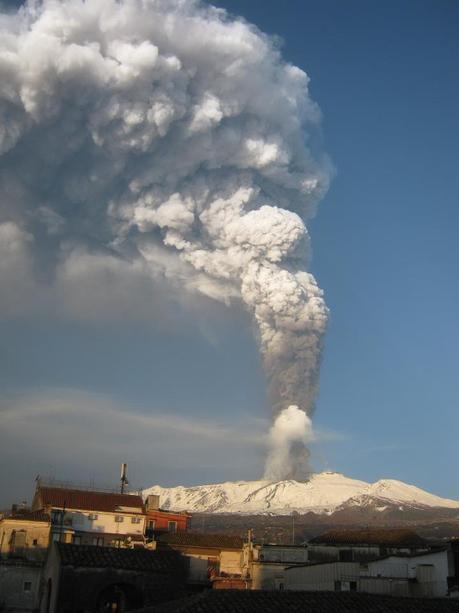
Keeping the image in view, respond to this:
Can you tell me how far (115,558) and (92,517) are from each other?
24.7 meters

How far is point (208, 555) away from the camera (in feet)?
172

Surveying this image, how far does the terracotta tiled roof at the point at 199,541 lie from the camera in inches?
2071

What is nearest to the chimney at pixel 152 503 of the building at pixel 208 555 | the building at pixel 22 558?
the building at pixel 208 555

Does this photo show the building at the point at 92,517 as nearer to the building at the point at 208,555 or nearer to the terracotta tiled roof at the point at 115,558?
the building at the point at 208,555

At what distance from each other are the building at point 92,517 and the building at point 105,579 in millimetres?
18798

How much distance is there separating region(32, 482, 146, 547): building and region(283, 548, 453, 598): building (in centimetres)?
1891

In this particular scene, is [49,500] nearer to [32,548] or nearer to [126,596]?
[32,548]

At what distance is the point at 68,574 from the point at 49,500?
28.4 m

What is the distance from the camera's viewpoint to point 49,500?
56.1m

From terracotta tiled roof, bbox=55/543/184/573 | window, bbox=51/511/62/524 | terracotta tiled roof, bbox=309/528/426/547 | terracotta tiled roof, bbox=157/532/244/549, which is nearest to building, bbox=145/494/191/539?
terracotta tiled roof, bbox=157/532/244/549

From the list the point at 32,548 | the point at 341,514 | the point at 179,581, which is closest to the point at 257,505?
the point at 341,514

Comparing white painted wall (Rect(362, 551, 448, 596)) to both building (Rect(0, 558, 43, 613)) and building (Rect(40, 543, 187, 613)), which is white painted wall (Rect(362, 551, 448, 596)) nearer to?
building (Rect(40, 543, 187, 613))

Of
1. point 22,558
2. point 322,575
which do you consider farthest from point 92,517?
point 322,575

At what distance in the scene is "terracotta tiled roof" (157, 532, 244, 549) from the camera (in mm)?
52594
